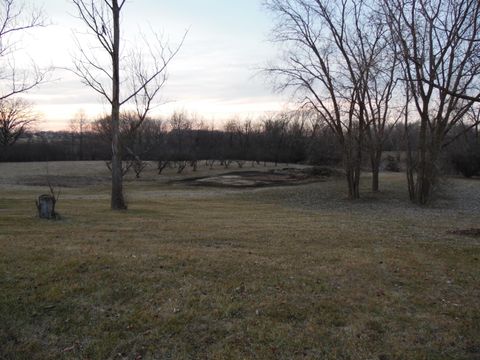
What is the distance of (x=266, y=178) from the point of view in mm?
36125

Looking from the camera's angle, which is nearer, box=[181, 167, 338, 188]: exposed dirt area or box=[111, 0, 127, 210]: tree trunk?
box=[111, 0, 127, 210]: tree trunk

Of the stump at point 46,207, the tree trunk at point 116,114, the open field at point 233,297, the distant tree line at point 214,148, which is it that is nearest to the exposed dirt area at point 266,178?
the distant tree line at point 214,148

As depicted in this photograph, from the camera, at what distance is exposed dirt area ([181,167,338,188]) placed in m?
32.6

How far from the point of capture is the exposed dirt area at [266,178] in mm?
32625

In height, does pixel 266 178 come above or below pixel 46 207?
below

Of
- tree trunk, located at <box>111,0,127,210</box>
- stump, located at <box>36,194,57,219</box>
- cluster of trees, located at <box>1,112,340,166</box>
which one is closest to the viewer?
stump, located at <box>36,194,57,219</box>

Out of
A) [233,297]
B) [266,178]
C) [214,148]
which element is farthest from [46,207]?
[214,148]

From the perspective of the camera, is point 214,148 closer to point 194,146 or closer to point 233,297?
point 194,146

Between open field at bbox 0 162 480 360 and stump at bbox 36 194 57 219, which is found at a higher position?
stump at bbox 36 194 57 219

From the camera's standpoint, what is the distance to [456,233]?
33.0 feet

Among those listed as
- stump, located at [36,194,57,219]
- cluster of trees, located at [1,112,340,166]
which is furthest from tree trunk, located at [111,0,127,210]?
cluster of trees, located at [1,112,340,166]

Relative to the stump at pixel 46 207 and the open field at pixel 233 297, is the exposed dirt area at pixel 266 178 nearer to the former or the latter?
the stump at pixel 46 207

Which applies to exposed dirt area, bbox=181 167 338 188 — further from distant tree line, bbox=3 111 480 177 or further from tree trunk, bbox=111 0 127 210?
tree trunk, bbox=111 0 127 210

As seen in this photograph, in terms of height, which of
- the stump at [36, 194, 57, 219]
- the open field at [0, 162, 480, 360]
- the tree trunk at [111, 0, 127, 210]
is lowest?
the open field at [0, 162, 480, 360]
